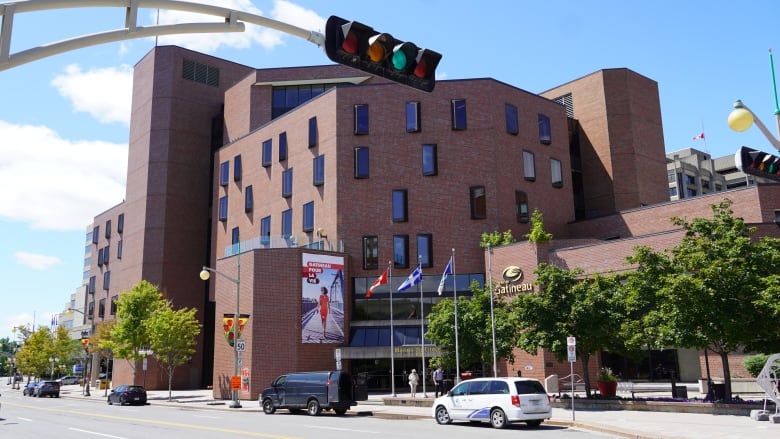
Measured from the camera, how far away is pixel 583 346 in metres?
29.5

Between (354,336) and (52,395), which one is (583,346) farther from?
(52,395)

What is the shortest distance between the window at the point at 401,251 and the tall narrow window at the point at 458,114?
876cm

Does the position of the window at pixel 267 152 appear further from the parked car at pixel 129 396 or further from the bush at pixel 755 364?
the bush at pixel 755 364

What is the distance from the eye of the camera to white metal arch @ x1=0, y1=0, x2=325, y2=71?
24.3 ft

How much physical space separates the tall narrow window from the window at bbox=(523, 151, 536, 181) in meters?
5.57

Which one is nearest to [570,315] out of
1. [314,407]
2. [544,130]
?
[314,407]

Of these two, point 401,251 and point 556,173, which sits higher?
point 556,173

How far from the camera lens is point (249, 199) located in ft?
189

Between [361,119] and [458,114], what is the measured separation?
6.99 m

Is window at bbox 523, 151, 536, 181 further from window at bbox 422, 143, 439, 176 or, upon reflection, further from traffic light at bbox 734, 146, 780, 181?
traffic light at bbox 734, 146, 780, 181

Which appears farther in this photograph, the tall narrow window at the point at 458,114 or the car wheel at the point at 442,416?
the tall narrow window at the point at 458,114

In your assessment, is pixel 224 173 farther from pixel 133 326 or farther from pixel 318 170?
pixel 133 326

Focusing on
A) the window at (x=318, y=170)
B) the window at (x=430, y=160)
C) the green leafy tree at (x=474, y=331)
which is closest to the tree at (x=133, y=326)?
the window at (x=318, y=170)

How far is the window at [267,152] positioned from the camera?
182 feet
